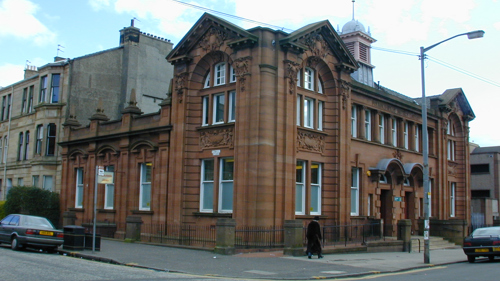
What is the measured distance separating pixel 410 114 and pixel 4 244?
80.7 ft

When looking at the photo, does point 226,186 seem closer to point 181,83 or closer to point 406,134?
point 181,83

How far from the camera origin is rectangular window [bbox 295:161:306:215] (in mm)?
24531

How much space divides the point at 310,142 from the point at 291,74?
3.44m

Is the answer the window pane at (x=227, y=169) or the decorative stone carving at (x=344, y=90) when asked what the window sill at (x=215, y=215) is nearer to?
the window pane at (x=227, y=169)

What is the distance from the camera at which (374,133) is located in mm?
30969

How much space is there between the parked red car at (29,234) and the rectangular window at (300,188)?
404 inches

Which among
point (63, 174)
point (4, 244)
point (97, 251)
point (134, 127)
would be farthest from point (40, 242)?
point (63, 174)

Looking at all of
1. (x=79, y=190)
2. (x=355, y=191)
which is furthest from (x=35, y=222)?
(x=355, y=191)

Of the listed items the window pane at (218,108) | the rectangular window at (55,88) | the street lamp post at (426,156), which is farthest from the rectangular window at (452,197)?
the rectangular window at (55,88)

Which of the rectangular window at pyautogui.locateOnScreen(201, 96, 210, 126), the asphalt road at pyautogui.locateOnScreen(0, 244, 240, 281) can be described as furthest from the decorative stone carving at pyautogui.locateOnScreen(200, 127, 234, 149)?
the asphalt road at pyautogui.locateOnScreen(0, 244, 240, 281)

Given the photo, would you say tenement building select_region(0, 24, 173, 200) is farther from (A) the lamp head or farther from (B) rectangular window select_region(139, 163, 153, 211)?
(A) the lamp head

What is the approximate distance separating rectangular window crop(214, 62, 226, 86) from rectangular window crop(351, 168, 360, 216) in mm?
8859

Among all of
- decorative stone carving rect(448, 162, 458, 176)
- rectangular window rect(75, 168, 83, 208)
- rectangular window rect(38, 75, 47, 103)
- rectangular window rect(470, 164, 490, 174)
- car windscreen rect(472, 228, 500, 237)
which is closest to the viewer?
car windscreen rect(472, 228, 500, 237)

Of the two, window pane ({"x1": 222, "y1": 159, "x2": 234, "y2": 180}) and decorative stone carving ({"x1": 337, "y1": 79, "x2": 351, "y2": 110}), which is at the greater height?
decorative stone carving ({"x1": 337, "y1": 79, "x2": 351, "y2": 110})
